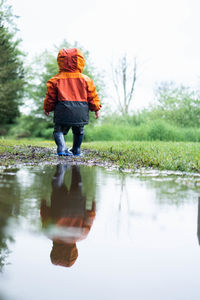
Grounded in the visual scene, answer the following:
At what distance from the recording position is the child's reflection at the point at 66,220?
1.67 meters

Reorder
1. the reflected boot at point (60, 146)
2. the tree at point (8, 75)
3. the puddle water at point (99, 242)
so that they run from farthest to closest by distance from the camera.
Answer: the tree at point (8, 75)
the reflected boot at point (60, 146)
the puddle water at point (99, 242)

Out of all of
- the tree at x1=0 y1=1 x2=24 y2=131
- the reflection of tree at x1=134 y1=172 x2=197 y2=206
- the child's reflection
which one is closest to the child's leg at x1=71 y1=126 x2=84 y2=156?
the reflection of tree at x1=134 y1=172 x2=197 y2=206

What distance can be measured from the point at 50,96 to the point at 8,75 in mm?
25556

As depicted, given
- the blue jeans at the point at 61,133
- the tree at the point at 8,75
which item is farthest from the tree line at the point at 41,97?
the blue jeans at the point at 61,133

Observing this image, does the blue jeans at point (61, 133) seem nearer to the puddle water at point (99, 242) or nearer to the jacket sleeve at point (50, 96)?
the jacket sleeve at point (50, 96)

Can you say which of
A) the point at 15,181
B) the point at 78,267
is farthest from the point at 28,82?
the point at 78,267

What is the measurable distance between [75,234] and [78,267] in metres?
0.41

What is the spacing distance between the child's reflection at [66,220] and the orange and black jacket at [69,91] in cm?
334

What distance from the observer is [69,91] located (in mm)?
6645

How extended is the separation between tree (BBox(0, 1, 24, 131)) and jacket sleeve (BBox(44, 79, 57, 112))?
22.1m

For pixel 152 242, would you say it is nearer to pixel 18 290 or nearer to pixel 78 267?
pixel 78 267

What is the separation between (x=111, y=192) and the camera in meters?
3.14

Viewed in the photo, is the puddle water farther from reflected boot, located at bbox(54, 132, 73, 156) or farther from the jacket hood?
the jacket hood

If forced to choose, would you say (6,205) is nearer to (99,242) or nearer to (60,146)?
(99,242)
